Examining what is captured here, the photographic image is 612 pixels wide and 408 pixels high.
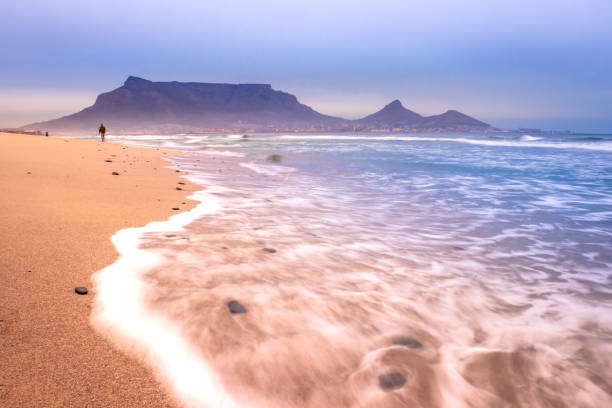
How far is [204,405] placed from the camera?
1.44 m

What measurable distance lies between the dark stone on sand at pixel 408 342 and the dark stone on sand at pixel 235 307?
96 cm

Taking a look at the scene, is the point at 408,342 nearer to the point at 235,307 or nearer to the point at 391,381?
the point at 391,381

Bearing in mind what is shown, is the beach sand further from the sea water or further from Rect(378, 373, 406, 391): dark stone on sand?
Rect(378, 373, 406, 391): dark stone on sand

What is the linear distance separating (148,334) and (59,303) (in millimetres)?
581

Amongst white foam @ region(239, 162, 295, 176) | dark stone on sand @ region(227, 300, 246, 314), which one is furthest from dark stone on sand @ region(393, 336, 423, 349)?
white foam @ region(239, 162, 295, 176)

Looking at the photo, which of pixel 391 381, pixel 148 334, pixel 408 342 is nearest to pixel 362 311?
pixel 408 342

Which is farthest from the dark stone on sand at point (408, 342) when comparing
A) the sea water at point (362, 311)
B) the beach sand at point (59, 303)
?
the beach sand at point (59, 303)

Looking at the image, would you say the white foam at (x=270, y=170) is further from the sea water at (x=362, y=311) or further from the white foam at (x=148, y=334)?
the white foam at (x=148, y=334)

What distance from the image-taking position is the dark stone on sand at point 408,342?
207 cm

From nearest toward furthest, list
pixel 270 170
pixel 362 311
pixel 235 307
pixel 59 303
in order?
pixel 59 303 → pixel 235 307 → pixel 362 311 → pixel 270 170

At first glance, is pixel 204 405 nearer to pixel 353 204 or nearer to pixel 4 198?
pixel 4 198

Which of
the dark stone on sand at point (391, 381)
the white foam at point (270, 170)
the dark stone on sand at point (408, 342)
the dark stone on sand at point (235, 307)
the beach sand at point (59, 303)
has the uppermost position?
the beach sand at point (59, 303)

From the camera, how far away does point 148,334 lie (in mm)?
1848

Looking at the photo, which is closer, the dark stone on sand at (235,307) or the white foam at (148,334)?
the white foam at (148,334)
